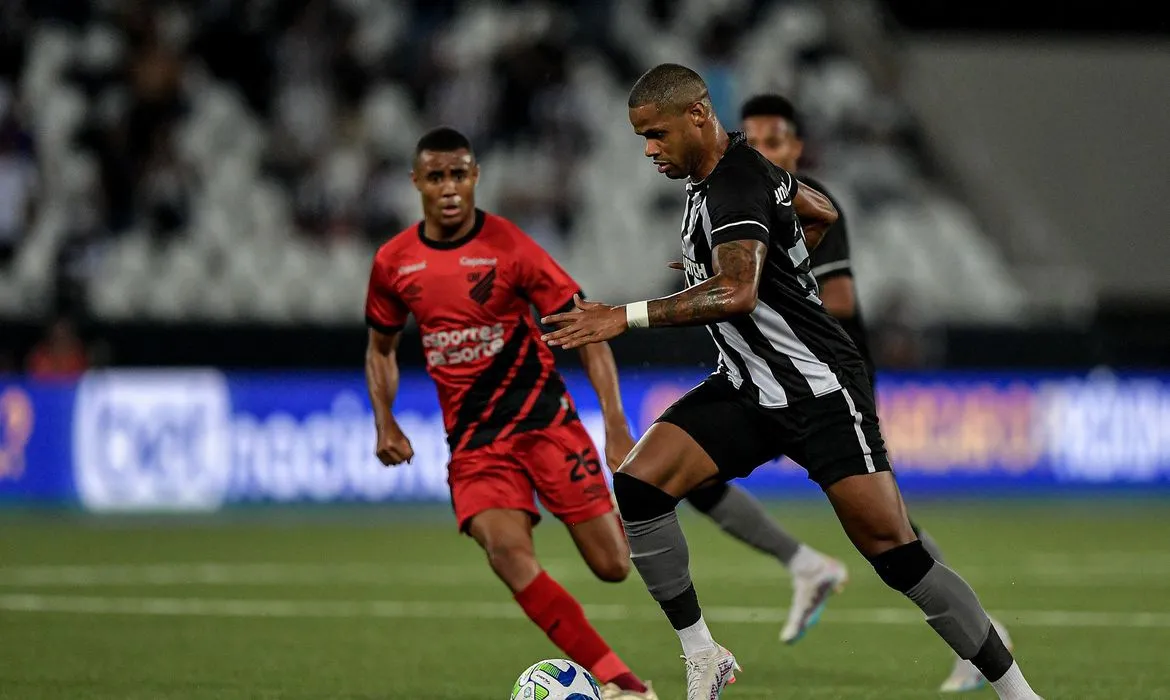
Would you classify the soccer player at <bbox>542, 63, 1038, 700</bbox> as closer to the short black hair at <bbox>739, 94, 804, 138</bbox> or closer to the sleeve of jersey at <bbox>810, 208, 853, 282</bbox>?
the sleeve of jersey at <bbox>810, 208, 853, 282</bbox>

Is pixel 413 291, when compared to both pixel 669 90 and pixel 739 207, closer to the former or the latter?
pixel 669 90

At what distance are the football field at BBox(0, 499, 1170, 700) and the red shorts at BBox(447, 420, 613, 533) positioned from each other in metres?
0.85

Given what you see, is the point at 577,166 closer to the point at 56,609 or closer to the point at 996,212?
the point at 996,212

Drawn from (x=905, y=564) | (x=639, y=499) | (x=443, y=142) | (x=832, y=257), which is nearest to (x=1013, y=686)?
(x=905, y=564)

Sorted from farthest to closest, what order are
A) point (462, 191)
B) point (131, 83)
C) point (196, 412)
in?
point (131, 83) < point (196, 412) < point (462, 191)

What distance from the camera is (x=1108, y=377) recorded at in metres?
17.5

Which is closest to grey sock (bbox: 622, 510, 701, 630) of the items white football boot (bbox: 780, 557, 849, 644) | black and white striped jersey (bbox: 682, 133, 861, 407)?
black and white striped jersey (bbox: 682, 133, 861, 407)

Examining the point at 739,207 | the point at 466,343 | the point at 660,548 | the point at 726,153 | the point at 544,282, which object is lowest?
the point at 660,548

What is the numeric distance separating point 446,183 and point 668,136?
5.44 ft

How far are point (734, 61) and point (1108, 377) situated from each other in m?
6.41

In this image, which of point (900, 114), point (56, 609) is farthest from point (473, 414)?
point (900, 114)

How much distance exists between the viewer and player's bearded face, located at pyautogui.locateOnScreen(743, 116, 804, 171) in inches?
336

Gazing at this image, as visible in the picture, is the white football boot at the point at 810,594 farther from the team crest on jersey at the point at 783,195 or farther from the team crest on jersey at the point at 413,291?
the team crest on jersey at the point at 783,195

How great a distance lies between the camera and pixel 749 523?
836 cm
